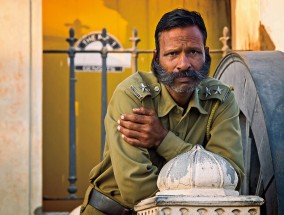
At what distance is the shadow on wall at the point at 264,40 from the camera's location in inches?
304

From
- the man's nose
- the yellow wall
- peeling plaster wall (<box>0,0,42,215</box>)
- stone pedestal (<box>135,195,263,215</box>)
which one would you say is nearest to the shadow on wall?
the yellow wall

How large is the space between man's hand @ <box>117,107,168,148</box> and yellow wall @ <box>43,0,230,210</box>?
198 inches

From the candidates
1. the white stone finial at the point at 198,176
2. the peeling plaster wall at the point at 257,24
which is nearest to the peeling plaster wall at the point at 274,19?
the peeling plaster wall at the point at 257,24

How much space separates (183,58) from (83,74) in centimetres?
561

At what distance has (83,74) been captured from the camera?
10.3 m

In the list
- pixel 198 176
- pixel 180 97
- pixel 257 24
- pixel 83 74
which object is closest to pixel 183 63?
pixel 180 97

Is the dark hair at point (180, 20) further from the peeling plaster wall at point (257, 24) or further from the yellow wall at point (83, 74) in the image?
the yellow wall at point (83, 74)

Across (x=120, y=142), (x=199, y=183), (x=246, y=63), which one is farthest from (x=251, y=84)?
(x=199, y=183)

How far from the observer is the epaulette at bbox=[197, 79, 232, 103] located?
5.07 metres

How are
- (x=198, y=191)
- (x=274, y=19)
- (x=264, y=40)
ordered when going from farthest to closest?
(x=264, y=40) < (x=274, y=19) < (x=198, y=191)

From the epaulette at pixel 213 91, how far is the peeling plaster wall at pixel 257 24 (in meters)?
1.81

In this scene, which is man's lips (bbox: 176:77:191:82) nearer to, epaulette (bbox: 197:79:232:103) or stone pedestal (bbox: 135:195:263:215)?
epaulette (bbox: 197:79:232:103)

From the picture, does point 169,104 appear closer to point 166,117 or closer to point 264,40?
point 166,117

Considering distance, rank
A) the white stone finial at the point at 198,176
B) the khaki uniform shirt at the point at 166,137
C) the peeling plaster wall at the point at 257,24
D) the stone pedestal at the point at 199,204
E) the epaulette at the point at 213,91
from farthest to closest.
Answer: the peeling plaster wall at the point at 257,24 < the epaulette at the point at 213,91 < the khaki uniform shirt at the point at 166,137 < the white stone finial at the point at 198,176 < the stone pedestal at the point at 199,204
